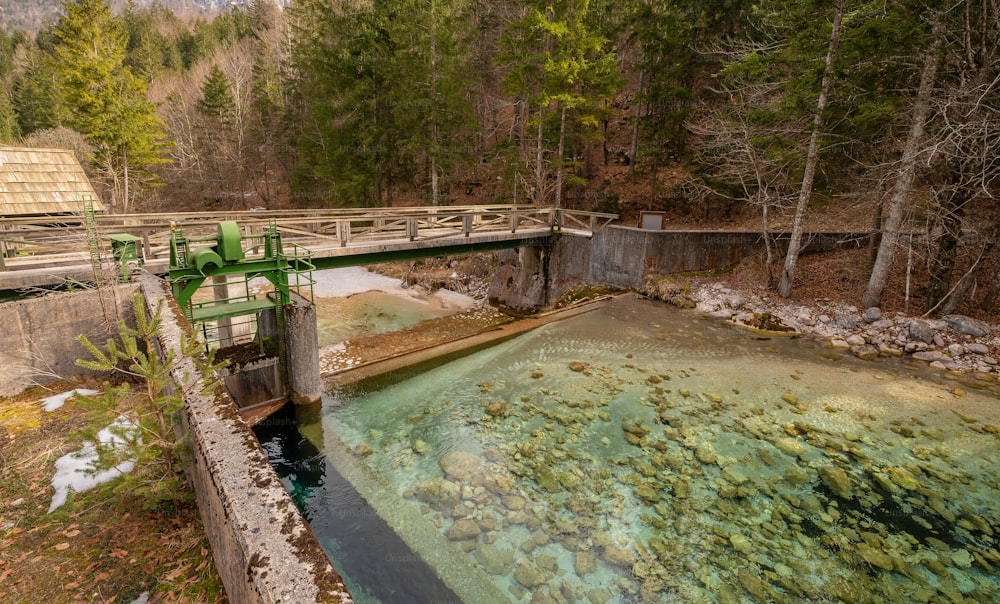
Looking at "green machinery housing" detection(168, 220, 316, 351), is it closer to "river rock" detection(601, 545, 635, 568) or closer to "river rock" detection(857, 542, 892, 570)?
"river rock" detection(601, 545, 635, 568)

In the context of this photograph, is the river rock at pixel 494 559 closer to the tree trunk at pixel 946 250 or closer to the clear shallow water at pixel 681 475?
the clear shallow water at pixel 681 475

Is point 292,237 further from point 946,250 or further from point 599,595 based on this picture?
point 946,250

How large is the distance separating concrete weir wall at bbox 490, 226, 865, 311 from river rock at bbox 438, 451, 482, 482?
1027 cm

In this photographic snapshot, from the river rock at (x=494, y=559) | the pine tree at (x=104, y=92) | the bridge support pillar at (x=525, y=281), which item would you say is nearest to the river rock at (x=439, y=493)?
the river rock at (x=494, y=559)

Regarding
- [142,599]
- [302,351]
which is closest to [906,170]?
[302,351]

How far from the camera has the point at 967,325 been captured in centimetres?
1102

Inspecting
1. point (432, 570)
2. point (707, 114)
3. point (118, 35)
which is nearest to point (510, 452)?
point (432, 570)

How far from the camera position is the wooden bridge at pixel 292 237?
8086 mm

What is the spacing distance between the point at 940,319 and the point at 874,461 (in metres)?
7.12

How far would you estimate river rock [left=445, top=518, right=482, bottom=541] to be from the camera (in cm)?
593

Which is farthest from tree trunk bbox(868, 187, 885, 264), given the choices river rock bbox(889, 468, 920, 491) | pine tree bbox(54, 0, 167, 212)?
pine tree bbox(54, 0, 167, 212)

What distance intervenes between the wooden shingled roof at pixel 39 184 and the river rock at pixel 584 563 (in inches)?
536

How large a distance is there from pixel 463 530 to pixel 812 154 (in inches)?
529

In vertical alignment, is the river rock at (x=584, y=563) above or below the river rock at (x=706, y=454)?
below
